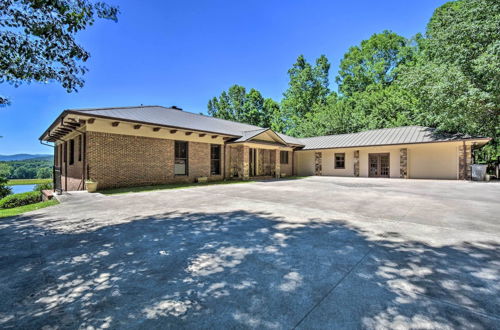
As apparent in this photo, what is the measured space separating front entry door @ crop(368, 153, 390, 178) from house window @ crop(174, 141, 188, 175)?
15.3 metres

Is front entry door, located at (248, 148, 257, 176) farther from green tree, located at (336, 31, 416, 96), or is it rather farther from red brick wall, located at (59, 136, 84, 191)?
green tree, located at (336, 31, 416, 96)

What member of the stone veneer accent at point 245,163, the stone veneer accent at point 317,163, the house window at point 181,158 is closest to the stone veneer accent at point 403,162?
the stone veneer accent at point 317,163

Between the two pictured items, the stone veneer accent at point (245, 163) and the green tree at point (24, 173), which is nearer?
the stone veneer accent at point (245, 163)

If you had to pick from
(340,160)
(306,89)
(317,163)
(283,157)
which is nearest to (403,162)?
(340,160)

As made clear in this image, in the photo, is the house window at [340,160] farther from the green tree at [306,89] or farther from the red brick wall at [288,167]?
the green tree at [306,89]

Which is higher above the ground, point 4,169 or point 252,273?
point 4,169

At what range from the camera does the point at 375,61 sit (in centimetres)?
3472

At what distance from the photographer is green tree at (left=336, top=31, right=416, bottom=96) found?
1302 inches

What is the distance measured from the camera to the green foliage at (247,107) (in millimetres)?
41875

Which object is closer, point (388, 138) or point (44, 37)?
point (44, 37)

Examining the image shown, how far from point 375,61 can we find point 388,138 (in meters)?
23.3

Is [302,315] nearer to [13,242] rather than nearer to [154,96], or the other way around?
[13,242]

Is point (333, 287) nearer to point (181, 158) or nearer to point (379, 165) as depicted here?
point (181, 158)

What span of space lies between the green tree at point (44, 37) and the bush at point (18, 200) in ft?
31.8
